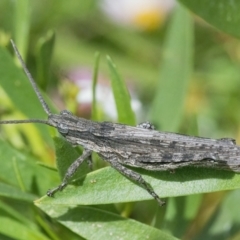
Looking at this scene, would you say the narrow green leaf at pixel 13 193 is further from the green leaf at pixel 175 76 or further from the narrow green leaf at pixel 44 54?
the green leaf at pixel 175 76

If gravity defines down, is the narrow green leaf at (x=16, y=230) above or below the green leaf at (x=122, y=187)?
below

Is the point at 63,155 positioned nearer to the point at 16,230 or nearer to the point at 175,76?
the point at 16,230

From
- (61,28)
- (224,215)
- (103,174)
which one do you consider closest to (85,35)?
(61,28)

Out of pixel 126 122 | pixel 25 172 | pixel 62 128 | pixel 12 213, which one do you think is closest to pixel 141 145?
pixel 126 122

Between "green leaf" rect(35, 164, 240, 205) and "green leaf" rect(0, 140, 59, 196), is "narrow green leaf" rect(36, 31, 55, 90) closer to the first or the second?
"green leaf" rect(0, 140, 59, 196)

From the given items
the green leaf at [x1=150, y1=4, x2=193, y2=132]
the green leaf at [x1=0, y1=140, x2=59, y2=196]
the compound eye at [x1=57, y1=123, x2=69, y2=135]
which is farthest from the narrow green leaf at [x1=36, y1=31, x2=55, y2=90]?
the green leaf at [x1=150, y1=4, x2=193, y2=132]

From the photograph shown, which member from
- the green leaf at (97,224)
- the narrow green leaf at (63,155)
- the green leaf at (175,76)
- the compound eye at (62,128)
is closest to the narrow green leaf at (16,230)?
the green leaf at (97,224)
